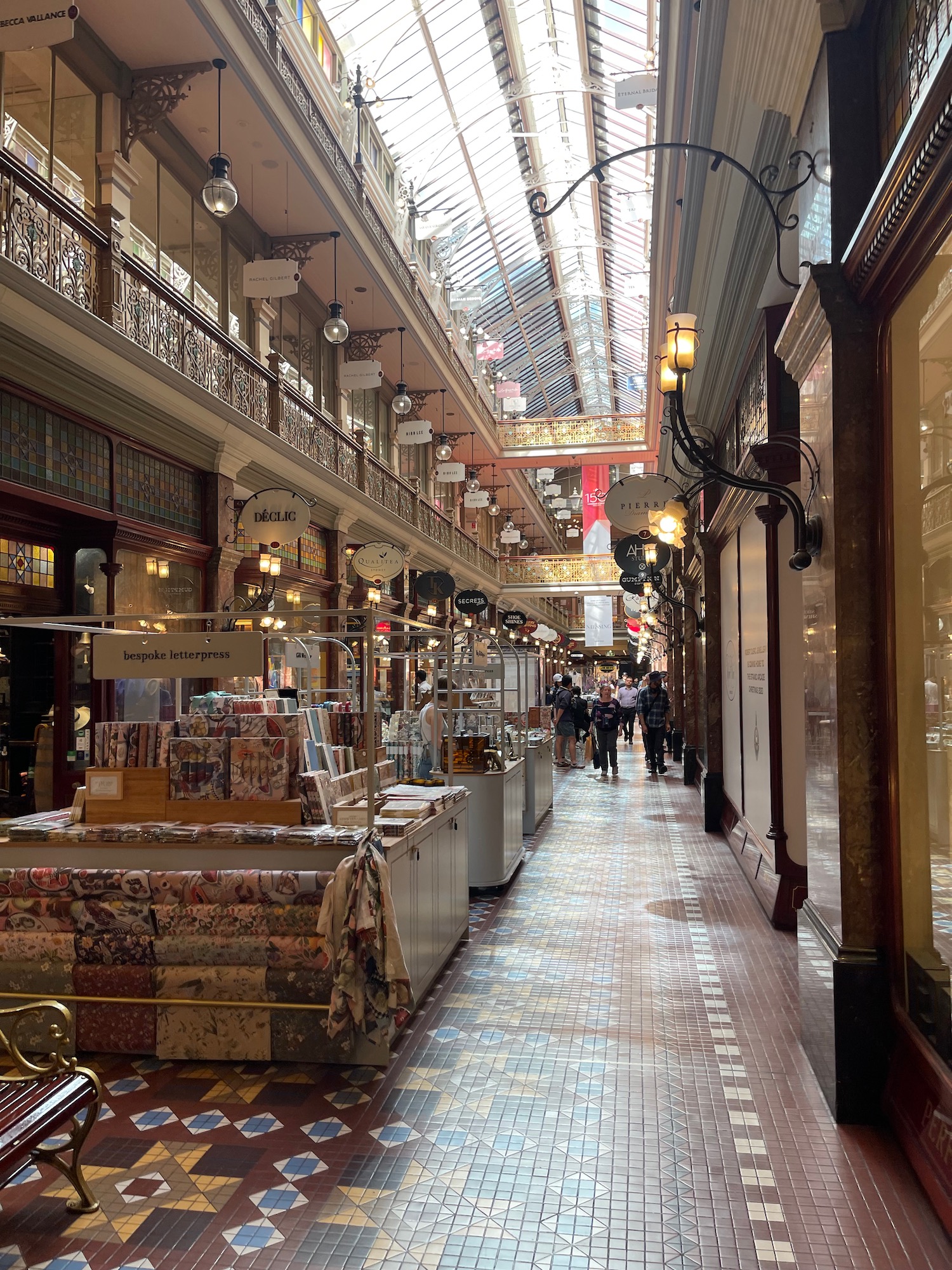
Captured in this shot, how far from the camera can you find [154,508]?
8.68 m

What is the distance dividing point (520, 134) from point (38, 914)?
12.0m

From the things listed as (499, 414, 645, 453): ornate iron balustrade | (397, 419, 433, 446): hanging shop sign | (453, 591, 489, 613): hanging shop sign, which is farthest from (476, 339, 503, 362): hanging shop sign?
(453, 591, 489, 613): hanging shop sign

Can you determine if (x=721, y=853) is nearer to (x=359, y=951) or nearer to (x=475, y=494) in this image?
(x=359, y=951)

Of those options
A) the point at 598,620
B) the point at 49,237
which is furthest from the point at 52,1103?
the point at 598,620

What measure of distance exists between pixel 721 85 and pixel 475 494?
14.5 metres

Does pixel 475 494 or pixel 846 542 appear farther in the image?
pixel 475 494

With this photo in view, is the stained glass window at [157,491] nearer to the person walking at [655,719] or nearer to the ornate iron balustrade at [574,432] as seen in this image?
the person walking at [655,719]

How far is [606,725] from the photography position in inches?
652

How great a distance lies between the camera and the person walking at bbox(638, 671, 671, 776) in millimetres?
15523

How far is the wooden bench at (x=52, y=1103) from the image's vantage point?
259 centimetres

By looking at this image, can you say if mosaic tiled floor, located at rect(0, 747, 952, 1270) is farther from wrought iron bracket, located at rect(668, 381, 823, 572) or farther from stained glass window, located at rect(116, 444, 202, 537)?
stained glass window, located at rect(116, 444, 202, 537)

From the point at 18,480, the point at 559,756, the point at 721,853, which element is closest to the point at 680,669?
the point at 559,756

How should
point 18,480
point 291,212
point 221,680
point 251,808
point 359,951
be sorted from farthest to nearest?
point 291,212 < point 221,680 < point 18,480 < point 251,808 < point 359,951

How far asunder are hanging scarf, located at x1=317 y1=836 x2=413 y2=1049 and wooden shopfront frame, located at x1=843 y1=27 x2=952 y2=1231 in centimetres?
179
